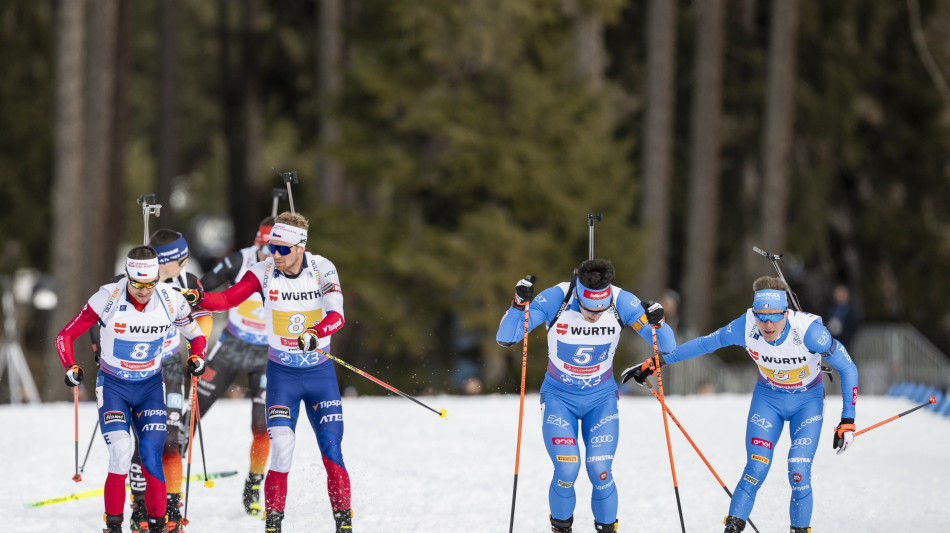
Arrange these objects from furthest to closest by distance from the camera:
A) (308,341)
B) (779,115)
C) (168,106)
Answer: (168,106) → (779,115) → (308,341)

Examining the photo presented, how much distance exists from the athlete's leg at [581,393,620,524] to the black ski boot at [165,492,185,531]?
9.32ft

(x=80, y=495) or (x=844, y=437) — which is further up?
(x=844, y=437)

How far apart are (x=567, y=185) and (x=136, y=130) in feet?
67.1

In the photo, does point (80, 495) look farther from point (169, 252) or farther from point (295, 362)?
point (295, 362)

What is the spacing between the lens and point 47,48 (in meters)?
28.8

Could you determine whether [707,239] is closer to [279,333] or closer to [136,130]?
[279,333]

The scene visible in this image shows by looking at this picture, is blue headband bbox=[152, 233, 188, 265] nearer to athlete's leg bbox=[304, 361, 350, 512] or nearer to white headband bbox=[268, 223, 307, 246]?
white headband bbox=[268, 223, 307, 246]

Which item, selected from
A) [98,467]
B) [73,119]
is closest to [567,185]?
[73,119]

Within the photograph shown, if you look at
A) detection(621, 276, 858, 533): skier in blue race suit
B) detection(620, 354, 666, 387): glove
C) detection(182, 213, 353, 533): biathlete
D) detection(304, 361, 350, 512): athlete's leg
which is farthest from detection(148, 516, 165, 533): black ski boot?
detection(621, 276, 858, 533): skier in blue race suit

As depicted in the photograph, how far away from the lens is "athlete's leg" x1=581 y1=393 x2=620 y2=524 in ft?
28.7

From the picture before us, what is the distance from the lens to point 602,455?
8.76 m

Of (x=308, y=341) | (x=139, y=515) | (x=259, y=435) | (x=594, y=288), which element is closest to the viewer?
(x=308, y=341)

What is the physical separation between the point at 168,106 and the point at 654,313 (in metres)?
21.9

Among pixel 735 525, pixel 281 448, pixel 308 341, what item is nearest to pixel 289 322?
pixel 308 341
